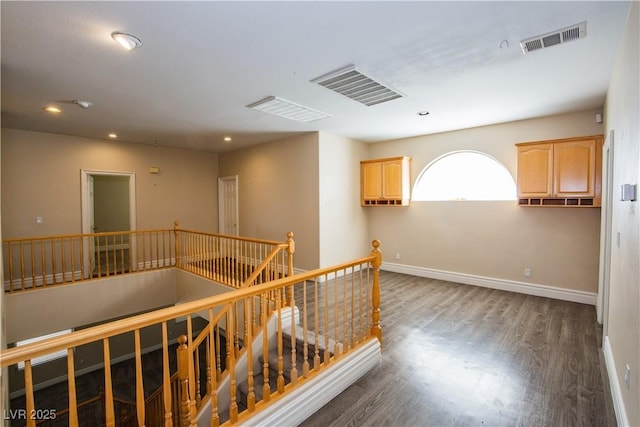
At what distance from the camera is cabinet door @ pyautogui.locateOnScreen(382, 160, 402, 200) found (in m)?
5.89

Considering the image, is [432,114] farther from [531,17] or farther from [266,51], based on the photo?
[266,51]

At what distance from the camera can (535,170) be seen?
176 inches

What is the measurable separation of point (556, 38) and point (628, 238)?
1642 mm

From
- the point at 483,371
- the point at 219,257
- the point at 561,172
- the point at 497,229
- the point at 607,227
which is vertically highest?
the point at 561,172

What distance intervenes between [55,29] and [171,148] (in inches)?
200

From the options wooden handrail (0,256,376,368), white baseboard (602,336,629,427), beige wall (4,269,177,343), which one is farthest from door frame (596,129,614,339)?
beige wall (4,269,177,343)

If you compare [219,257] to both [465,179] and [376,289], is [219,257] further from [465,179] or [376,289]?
[465,179]

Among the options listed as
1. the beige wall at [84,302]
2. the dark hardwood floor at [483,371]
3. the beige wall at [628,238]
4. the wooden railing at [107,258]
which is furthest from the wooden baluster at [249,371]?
the beige wall at [84,302]

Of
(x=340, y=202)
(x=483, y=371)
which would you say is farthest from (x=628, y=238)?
(x=340, y=202)

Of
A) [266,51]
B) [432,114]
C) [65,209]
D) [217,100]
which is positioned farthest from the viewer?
[65,209]

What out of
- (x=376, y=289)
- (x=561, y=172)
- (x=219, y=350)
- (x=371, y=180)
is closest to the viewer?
(x=219, y=350)

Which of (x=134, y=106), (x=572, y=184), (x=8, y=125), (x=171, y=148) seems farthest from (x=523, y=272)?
(x=8, y=125)

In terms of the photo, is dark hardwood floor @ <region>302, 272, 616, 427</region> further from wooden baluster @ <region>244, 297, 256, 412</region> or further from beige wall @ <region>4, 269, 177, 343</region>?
beige wall @ <region>4, 269, 177, 343</region>

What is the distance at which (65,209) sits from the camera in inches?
224
